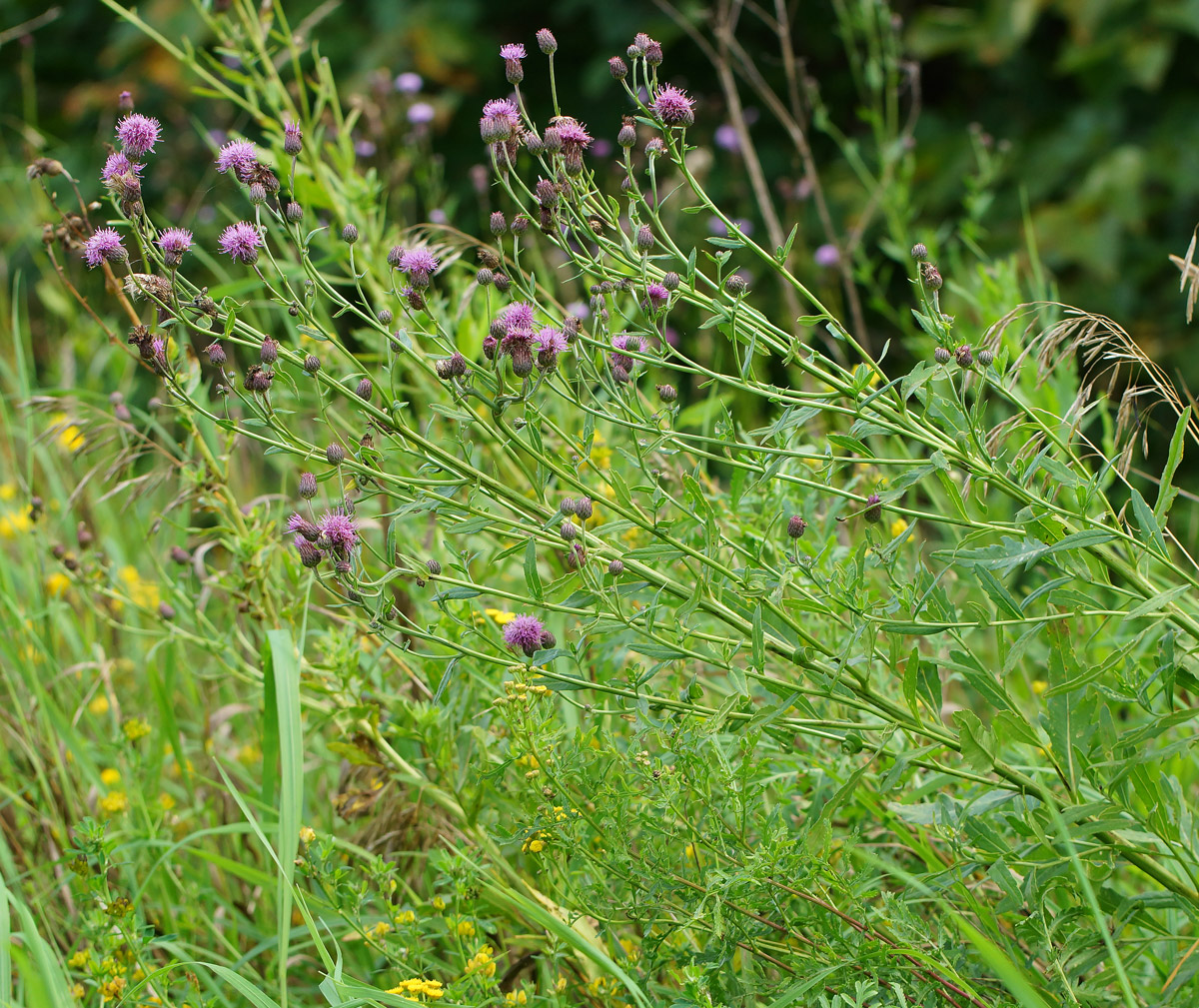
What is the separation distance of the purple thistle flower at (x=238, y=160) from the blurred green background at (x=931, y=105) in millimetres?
1909

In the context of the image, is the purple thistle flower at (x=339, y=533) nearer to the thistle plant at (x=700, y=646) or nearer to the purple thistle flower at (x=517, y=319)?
the thistle plant at (x=700, y=646)

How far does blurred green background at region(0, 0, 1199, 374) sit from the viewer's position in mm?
4266

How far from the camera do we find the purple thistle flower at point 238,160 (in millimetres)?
1375

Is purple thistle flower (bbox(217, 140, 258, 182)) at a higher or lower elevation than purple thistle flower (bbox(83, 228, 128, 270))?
higher

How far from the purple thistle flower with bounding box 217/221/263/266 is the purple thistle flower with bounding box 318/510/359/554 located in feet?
1.11

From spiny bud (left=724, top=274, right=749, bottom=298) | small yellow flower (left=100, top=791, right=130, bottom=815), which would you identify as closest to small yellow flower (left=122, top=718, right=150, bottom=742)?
small yellow flower (left=100, top=791, right=130, bottom=815)

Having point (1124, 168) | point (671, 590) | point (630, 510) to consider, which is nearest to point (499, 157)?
point (630, 510)

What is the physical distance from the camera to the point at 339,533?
133 cm

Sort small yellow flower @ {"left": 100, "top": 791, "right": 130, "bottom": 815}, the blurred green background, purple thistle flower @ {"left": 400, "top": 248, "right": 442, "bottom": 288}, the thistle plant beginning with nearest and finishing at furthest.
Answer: the thistle plant < purple thistle flower @ {"left": 400, "top": 248, "right": 442, "bottom": 288} < small yellow flower @ {"left": 100, "top": 791, "right": 130, "bottom": 815} < the blurred green background

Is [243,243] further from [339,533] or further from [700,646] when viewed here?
[700,646]

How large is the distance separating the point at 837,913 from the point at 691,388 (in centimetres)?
404

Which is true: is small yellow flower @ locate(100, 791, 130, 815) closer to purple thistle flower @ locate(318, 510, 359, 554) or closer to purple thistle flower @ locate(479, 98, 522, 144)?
purple thistle flower @ locate(318, 510, 359, 554)

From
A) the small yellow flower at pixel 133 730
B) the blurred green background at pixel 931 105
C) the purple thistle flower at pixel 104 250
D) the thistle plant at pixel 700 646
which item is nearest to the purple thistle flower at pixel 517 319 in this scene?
the thistle plant at pixel 700 646

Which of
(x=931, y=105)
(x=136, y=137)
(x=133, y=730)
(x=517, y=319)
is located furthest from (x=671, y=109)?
(x=931, y=105)
